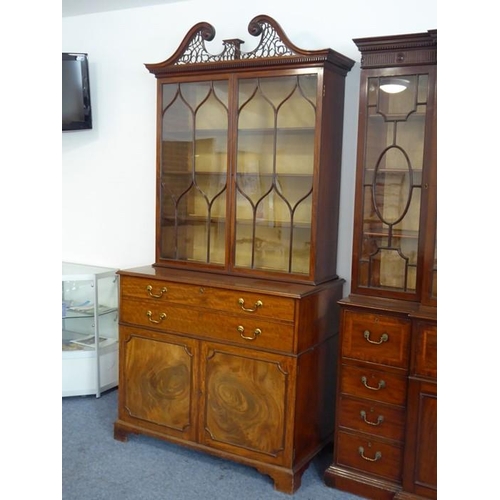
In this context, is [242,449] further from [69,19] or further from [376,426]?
[69,19]

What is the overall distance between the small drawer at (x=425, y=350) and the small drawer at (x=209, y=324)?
556 millimetres

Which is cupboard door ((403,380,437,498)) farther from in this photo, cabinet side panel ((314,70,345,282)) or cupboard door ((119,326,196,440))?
cupboard door ((119,326,196,440))

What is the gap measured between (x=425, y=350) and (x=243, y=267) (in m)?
1.01

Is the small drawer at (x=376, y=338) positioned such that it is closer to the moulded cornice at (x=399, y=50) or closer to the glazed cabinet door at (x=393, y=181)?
the glazed cabinet door at (x=393, y=181)

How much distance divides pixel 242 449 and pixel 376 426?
66 centimetres

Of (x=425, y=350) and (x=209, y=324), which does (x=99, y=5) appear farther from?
(x=425, y=350)

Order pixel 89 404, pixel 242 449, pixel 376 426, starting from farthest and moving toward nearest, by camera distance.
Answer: pixel 89 404, pixel 242 449, pixel 376 426

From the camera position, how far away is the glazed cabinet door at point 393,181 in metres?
2.49

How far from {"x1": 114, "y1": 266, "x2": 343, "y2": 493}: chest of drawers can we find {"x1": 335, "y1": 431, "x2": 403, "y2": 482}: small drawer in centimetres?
20

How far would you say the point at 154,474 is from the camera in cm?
279

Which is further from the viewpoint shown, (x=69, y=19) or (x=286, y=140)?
(x=69, y=19)

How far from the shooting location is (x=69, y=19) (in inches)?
154

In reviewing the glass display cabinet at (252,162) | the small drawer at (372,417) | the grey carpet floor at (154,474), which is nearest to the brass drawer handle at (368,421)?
the small drawer at (372,417)
